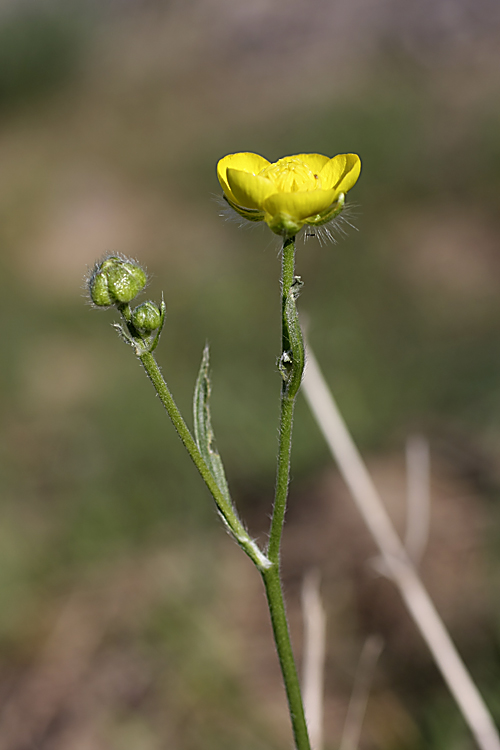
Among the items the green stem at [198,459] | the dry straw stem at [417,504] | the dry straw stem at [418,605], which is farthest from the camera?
the dry straw stem at [417,504]

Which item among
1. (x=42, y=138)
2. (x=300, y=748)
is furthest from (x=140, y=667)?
(x=42, y=138)

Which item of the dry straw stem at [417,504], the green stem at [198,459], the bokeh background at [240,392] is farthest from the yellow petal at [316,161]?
the dry straw stem at [417,504]

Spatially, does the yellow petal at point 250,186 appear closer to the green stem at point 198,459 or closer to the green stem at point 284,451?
the green stem at point 284,451

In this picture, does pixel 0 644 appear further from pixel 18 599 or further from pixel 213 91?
pixel 213 91

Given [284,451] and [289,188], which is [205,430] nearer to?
[284,451]

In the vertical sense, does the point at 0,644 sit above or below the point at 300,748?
above
